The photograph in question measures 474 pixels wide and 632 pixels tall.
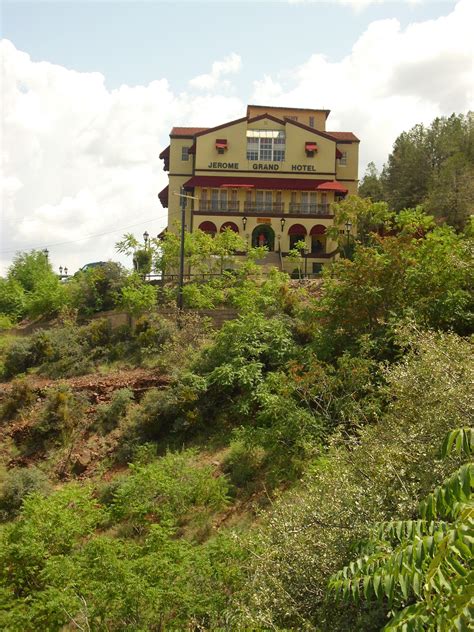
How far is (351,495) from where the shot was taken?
346 inches

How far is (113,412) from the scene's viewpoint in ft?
70.0

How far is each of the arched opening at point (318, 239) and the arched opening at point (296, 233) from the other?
1.86 feet

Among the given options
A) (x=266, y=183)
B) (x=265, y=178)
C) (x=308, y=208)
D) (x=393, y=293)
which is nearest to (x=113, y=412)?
(x=393, y=293)

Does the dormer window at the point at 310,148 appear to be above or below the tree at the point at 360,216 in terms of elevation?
above

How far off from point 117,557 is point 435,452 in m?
6.58

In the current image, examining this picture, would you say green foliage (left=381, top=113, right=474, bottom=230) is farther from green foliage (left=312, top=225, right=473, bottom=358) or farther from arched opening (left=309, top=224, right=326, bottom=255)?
green foliage (left=312, top=225, right=473, bottom=358)

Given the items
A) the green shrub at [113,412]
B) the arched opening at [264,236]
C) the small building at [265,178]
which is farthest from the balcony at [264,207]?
the green shrub at [113,412]

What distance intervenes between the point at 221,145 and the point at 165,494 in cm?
3059

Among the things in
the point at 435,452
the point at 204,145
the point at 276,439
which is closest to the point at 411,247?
the point at 276,439

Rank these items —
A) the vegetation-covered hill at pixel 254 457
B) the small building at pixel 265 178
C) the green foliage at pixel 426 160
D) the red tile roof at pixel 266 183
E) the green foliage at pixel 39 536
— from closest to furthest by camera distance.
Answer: the vegetation-covered hill at pixel 254 457 → the green foliage at pixel 39 536 → the green foliage at pixel 426 160 → the red tile roof at pixel 266 183 → the small building at pixel 265 178

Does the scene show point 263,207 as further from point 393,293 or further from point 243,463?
point 243,463

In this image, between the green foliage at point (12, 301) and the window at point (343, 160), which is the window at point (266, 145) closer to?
the window at point (343, 160)

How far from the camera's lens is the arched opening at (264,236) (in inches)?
1693

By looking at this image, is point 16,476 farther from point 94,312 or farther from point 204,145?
point 204,145
